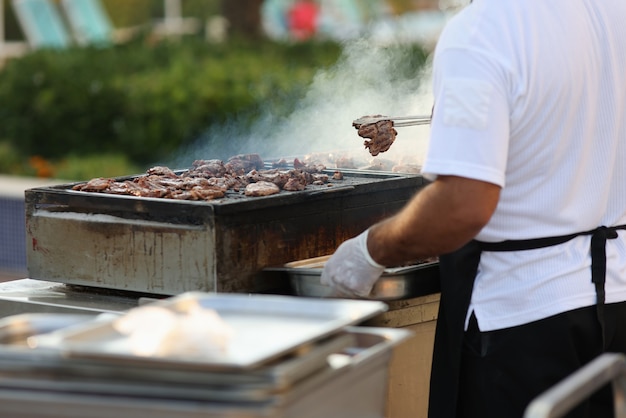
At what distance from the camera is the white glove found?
2.87 metres

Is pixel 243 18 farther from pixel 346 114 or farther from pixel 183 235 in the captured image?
pixel 183 235

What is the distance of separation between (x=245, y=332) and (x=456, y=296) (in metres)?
1.02

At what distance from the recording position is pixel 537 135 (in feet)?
8.91

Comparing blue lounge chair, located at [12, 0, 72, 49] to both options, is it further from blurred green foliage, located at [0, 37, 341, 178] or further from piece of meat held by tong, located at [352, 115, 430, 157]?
piece of meat held by tong, located at [352, 115, 430, 157]

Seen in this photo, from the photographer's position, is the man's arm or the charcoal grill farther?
the charcoal grill

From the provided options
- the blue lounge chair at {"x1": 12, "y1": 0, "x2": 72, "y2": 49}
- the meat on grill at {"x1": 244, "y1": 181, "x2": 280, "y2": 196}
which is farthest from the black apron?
the blue lounge chair at {"x1": 12, "y1": 0, "x2": 72, "y2": 49}

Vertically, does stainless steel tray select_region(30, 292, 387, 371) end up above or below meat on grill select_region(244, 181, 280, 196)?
below

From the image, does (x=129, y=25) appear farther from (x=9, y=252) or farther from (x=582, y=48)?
(x=582, y=48)

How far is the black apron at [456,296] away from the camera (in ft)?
9.38

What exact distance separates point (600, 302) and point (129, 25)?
67.9ft

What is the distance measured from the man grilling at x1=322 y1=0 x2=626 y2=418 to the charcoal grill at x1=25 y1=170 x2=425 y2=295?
290 mm

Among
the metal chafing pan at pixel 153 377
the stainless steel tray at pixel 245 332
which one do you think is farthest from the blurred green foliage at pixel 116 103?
the metal chafing pan at pixel 153 377

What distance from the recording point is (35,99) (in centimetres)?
974

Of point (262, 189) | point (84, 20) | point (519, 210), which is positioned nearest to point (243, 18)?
point (84, 20)
